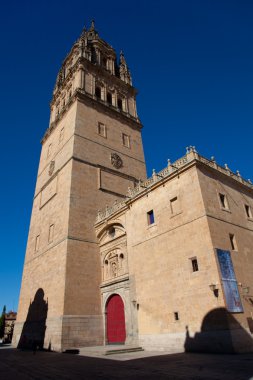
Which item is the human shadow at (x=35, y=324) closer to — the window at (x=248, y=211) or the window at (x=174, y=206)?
the window at (x=174, y=206)

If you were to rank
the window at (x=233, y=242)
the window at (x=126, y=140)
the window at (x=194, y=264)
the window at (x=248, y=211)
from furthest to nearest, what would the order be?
1. the window at (x=126, y=140)
2. the window at (x=248, y=211)
3. the window at (x=233, y=242)
4. the window at (x=194, y=264)

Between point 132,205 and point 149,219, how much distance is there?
2.09 metres

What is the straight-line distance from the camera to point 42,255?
24391mm

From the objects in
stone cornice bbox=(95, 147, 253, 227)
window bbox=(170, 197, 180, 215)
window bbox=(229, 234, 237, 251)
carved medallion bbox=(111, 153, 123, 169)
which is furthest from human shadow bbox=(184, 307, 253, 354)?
carved medallion bbox=(111, 153, 123, 169)

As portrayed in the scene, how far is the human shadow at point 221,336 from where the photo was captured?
1246cm

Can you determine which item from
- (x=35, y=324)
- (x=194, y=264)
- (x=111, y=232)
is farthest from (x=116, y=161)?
(x=35, y=324)

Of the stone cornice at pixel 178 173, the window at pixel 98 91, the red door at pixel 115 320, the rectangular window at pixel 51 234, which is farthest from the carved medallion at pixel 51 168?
the red door at pixel 115 320

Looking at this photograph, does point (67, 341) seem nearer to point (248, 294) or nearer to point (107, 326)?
point (107, 326)

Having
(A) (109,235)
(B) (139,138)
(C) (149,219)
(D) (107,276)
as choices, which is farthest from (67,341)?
(B) (139,138)

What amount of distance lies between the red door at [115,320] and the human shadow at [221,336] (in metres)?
6.52

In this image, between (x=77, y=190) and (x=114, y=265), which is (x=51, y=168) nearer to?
(x=77, y=190)

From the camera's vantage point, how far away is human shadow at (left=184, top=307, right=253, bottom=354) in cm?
1246

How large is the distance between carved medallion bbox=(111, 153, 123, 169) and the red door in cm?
1292

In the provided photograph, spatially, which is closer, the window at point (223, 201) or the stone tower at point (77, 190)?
the window at point (223, 201)
